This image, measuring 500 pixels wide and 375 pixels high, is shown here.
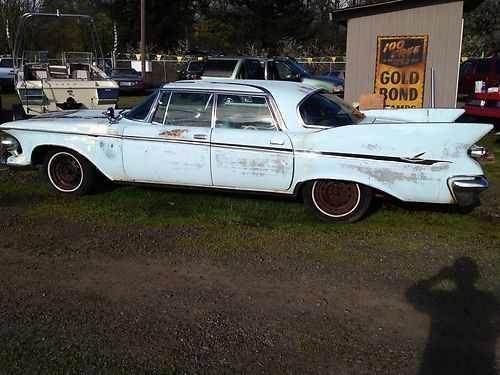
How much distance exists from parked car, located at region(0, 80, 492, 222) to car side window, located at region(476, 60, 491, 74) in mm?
14398

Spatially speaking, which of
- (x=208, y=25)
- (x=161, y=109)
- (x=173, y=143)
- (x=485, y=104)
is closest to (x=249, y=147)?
(x=173, y=143)

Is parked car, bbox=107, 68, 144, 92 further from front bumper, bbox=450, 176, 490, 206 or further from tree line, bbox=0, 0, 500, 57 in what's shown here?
front bumper, bbox=450, 176, 490, 206

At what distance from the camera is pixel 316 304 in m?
3.96

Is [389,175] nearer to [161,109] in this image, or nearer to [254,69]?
[161,109]

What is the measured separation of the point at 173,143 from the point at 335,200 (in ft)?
6.01

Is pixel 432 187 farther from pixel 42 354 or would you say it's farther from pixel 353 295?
pixel 42 354

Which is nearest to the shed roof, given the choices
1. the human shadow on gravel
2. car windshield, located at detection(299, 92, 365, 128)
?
car windshield, located at detection(299, 92, 365, 128)

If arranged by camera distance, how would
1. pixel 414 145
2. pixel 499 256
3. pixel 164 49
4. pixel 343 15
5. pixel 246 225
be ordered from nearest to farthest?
1. pixel 499 256
2. pixel 414 145
3. pixel 246 225
4. pixel 343 15
5. pixel 164 49

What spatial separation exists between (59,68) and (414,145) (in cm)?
1111

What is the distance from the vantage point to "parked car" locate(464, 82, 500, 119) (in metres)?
11.6

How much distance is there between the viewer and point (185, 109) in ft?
19.8

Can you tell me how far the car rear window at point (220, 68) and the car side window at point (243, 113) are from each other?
9.24 metres

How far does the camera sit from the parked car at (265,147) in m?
5.21

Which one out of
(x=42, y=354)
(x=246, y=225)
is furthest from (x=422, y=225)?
(x=42, y=354)
